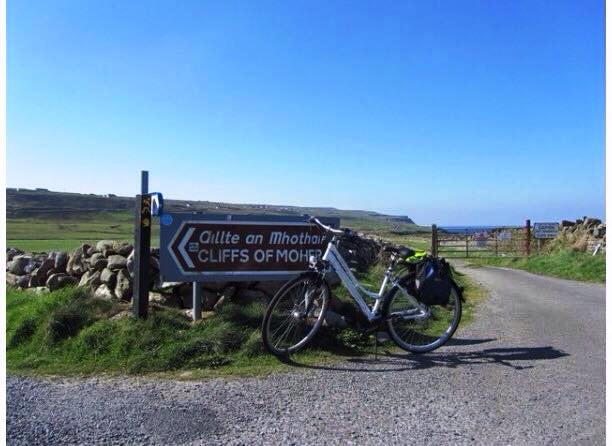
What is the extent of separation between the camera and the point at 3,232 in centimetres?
492

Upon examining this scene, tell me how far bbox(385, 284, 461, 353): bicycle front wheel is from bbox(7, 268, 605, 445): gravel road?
0.15 metres

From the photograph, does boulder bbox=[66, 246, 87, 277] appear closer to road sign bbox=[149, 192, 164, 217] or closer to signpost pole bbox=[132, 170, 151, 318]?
signpost pole bbox=[132, 170, 151, 318]

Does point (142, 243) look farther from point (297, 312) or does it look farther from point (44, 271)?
point (44, 271)

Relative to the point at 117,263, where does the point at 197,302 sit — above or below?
below

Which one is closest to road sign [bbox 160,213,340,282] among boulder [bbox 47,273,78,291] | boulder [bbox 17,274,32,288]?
boulder [bbox 47,273,78,291]

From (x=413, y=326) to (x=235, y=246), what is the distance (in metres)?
2.29

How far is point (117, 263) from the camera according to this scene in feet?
24.3

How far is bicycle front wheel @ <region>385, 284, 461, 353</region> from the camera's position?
5891 mm

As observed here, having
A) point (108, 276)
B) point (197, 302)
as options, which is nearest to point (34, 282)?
point (108, 276)

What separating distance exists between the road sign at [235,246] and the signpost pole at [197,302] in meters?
0.09

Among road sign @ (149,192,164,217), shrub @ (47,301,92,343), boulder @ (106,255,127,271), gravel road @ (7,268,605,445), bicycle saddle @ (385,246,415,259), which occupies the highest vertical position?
road sign @ (149,192,164,217)

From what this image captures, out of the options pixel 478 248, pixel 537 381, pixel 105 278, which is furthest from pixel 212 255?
pixel 478 248

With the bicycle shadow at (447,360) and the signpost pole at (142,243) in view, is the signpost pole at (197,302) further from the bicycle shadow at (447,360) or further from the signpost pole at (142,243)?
the bicycle shadow at (447,360)

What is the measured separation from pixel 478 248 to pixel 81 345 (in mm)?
24431
